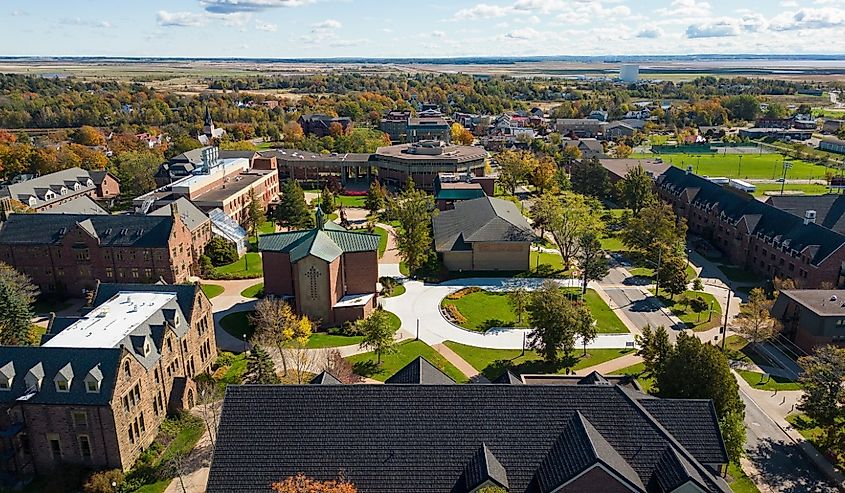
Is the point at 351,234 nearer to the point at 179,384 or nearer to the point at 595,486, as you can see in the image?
the point at 179,384

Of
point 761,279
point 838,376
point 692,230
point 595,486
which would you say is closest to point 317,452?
point 595,486

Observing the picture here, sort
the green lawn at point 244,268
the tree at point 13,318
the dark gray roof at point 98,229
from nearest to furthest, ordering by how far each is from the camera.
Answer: the tree at point 13,318 < the dark gray roof at point 98,229 < the green lawn at point 244,268

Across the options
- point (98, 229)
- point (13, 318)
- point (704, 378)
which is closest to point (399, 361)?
point (704, 378)

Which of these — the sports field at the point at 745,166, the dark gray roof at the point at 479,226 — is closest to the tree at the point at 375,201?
the dark gray roof at the point at 479,226

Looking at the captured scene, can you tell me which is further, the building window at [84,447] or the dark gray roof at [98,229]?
the dark gray roof at [98,229]

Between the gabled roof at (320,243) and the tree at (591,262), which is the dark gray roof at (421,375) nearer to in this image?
the gabled roof at (320,243)

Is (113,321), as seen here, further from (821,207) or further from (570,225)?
(821,207)
